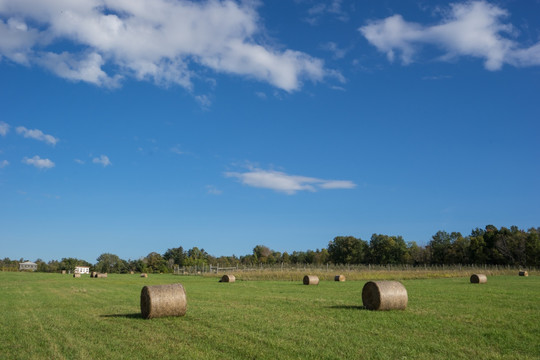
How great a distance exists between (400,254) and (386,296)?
9587 cm

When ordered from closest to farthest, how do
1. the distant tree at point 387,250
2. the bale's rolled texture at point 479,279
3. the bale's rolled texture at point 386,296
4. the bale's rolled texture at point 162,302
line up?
1. the bale's rolled texture at point 162,302
2. the bale's rolled texture at point 386,296
3. the bale's rolled texture at point 479,279
4. the distant tree at point 387,250

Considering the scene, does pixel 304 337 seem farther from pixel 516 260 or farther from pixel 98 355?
pixel 516 260

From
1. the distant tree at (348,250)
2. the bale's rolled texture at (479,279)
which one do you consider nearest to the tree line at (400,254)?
the distant tree at (348,250)

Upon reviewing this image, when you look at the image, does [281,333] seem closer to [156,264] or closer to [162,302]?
[162,302]

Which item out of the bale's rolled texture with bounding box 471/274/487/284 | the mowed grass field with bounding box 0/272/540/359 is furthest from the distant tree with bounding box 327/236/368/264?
the mowed grass field with bounding box 0/272/540/359

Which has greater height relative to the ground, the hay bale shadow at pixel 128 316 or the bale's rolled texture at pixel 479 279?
the hay bale shadow at pixel 128 316

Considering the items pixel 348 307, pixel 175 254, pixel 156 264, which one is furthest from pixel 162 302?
pixel 175 254

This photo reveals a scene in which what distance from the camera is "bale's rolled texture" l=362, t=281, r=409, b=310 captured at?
15.6 metres

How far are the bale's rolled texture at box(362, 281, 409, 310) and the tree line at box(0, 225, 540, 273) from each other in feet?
194

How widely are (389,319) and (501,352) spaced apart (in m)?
4.45

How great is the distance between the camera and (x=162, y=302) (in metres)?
14.2

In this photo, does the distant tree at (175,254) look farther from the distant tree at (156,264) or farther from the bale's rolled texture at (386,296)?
the bale's rolled texture at (386,296)

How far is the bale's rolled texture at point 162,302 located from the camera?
14.0 metres

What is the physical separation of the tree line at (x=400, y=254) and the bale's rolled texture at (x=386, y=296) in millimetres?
59183
